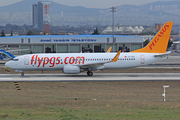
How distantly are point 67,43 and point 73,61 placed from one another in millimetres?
49308

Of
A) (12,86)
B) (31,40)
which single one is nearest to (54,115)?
(12,86)

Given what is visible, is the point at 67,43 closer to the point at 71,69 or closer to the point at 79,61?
the point at 79,61

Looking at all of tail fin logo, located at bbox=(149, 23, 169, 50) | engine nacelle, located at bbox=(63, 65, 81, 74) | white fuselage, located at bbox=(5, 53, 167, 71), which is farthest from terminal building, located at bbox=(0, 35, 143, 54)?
engine nacelle, located at bbox=(63, 65, 81, 74)

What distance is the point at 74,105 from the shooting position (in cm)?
2053

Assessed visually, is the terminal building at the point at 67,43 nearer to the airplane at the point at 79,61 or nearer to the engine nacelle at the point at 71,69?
the airplane at the point at 79,61

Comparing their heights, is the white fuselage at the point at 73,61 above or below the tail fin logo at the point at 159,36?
below

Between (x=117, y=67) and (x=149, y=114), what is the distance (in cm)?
2470

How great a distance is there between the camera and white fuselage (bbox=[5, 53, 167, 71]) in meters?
41.0

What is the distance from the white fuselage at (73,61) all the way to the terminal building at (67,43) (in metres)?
45.7

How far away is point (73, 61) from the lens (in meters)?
A: 41.0

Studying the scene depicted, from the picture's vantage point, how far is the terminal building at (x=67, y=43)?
8831cm

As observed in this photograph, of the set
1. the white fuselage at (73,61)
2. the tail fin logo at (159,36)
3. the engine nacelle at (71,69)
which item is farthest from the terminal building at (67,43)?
the engine nacelle at (71,69)

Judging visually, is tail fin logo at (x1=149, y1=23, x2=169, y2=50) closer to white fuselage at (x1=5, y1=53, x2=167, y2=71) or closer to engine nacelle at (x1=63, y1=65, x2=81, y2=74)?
white fuselage at (x1=5, y1=53, x2=167, y2=71)

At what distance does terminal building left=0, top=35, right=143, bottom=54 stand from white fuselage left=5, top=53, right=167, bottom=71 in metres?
45.7
